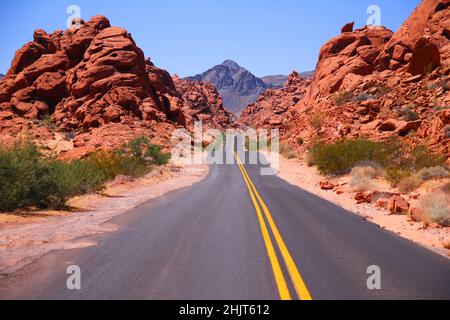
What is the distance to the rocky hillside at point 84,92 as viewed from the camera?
46.3m

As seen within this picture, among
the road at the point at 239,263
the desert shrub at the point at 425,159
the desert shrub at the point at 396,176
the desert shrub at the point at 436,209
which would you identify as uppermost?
the desert shrub at the point at 425,159

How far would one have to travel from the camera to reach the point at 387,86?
4066 centimetres

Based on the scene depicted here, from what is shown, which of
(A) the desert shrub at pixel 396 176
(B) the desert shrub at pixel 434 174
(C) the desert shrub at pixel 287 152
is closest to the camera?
(B) the desert shrub at pixel 434 174

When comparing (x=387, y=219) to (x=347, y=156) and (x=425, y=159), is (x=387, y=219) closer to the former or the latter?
(x=425, y=159)

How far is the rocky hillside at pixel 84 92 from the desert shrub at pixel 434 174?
102 ft

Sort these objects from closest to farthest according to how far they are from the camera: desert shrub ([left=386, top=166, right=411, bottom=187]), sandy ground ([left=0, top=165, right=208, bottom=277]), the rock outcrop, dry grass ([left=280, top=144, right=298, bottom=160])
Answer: sandy ground ([left=0, top=165, right=208, bottom=277])
desert shrub ([left=386, top=166, right=411, bottom=187])
dry grass ([left=280, top=144, right=298, bottom=160])
the rock outcrop

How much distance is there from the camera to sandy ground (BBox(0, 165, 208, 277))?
7258 millimetres

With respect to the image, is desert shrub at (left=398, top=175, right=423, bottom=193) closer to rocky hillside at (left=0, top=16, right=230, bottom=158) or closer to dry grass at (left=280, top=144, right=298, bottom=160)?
dry grass at (left=280, top=144, right=298, bottom=160)

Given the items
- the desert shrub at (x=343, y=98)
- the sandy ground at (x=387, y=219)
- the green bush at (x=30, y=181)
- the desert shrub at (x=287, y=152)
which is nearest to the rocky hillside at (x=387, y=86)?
the desert shrub at (x=343, y=98)

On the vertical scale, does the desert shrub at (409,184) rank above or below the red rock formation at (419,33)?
below

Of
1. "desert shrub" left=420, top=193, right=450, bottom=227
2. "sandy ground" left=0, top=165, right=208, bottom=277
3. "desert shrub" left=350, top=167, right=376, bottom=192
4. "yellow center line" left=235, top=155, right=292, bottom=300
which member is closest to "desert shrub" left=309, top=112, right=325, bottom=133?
"desert shrub" left=350, top=167, right=376, bottom=192

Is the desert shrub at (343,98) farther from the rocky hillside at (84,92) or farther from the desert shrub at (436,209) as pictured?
the desert shrub at (436,209)

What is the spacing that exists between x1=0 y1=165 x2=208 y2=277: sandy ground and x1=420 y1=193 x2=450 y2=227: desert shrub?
27.8 ft
